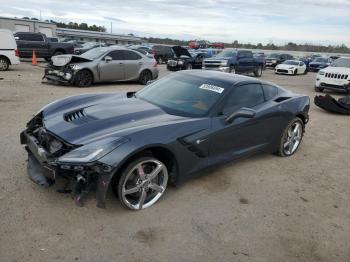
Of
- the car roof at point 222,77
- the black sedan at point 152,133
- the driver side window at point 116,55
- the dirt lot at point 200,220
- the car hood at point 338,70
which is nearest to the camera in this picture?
the dirt lot at point 200,220

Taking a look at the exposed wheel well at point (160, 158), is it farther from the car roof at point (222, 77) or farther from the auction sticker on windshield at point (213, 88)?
the car roof at point (222, 77)

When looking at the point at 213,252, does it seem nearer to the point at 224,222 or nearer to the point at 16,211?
the point at 224,222

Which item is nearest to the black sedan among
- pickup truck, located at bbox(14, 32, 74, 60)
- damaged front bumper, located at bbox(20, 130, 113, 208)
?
damaged front bumper, located at bbox(20, 130, 113, 208)

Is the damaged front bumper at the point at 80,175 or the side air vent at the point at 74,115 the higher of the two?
the side air vent at the point at 74,115

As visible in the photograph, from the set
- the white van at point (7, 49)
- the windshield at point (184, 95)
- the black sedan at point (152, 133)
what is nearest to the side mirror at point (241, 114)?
the black sedan at point (152, 133)

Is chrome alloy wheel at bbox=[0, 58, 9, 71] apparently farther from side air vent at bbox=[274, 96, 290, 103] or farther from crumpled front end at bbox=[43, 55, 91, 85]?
side air vent at bbox=[274, 96, 290, 103]

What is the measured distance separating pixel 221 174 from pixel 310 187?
49.3 inches

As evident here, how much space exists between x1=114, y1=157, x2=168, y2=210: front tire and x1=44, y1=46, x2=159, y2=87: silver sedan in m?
9.04

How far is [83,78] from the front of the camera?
40.6 feet

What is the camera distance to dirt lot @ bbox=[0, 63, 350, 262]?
3205 millimetres

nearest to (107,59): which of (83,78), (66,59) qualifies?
(83,78)

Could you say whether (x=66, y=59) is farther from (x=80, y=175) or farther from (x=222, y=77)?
(x=80, y=175)

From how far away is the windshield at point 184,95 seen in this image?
452 cm

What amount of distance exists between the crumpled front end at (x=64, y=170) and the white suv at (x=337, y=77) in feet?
43.6
